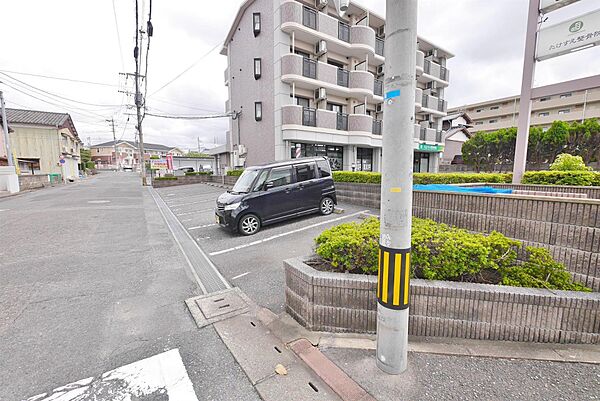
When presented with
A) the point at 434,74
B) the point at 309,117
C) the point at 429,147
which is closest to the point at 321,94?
the point at 309,117

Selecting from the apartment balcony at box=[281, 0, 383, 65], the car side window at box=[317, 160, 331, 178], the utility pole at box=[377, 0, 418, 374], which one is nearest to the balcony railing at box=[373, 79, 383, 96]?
the apartment balcony at box=[281, 0, 383, 65]

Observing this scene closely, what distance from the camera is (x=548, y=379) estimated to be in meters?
1.92

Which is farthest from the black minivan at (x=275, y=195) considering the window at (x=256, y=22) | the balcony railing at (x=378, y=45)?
the balcony railing at (x=378, y=45)

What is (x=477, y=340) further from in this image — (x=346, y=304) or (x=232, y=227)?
(x=232, y=227)

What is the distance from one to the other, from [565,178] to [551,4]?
4097 mm

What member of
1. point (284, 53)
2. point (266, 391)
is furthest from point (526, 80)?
point (284, 53)

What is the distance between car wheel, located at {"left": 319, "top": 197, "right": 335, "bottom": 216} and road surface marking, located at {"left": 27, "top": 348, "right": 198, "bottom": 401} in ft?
19.2

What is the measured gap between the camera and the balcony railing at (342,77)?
13523 mm

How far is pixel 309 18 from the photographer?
12.3 m

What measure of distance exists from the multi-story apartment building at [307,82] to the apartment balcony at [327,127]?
45 mm

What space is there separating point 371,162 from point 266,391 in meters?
16.0

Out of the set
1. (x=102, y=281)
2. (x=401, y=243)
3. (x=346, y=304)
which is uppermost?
(x=401, y=243)

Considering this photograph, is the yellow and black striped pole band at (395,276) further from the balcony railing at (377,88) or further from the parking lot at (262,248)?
the balcony railing at (377,88)

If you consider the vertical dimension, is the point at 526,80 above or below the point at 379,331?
above
